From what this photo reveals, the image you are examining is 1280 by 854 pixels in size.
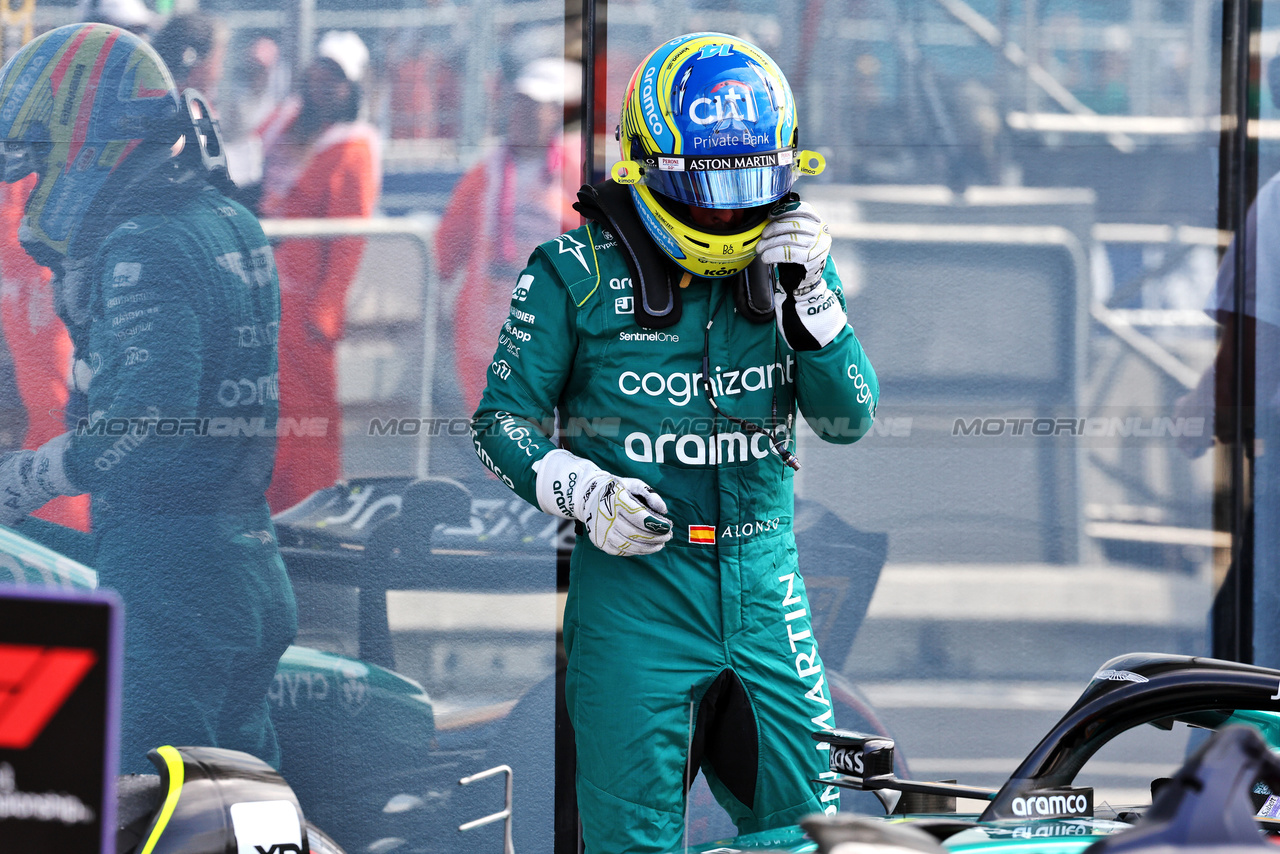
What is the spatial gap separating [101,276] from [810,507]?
1.84 meters

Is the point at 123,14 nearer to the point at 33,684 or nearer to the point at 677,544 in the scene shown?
the point at 677,544

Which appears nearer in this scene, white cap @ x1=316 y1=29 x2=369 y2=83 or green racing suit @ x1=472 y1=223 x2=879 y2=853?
green racing suit @ x1=472 y1=223 x2=879 y2=853

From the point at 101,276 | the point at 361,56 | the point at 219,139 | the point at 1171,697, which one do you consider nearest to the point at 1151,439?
the point at 1171,697

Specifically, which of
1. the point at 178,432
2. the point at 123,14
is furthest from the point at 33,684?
the point at 123,14

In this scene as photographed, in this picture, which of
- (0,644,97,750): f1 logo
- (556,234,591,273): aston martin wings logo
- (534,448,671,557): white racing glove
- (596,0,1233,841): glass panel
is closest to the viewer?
(0,644,97,750): f1 logo

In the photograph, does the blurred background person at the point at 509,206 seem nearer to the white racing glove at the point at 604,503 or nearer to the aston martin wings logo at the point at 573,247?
the aston martin wings logo at the point at 573,247

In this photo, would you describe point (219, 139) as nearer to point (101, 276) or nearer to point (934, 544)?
point (101, 276)

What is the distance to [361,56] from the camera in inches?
119

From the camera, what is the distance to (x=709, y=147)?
190 cm

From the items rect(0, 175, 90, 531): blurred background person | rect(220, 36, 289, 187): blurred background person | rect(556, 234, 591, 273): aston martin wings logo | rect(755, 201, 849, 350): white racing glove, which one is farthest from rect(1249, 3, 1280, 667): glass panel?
rect(0, 175, 90, 531): blurred background person

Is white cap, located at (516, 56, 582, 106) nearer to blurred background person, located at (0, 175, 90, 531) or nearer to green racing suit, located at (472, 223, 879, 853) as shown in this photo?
green racing suit, located at (472, 223, 879, 853)

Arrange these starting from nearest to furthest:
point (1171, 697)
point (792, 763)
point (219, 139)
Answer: point (1171, 697)
point (792, 763)
point (219, 139)

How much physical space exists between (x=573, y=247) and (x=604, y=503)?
1.56 feet

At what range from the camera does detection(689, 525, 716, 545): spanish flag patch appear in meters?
1.95
